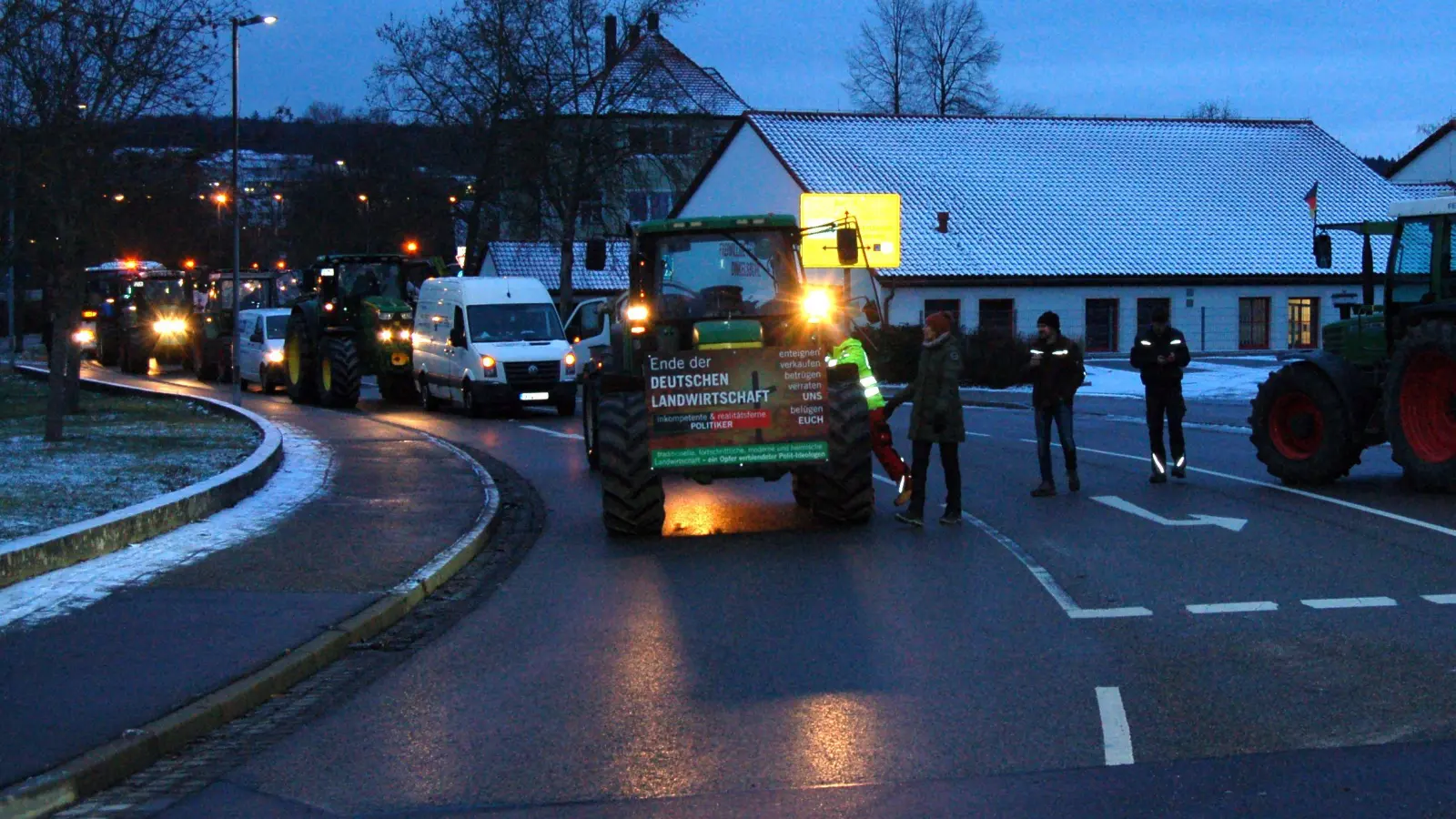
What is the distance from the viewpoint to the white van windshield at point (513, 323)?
2988cm

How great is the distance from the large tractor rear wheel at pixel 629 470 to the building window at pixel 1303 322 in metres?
44.2

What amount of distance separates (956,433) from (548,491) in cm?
516

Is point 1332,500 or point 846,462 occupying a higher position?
point 846,462

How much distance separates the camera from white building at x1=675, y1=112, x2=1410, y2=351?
169 feet

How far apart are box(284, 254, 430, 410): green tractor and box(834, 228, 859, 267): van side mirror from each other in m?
19.6

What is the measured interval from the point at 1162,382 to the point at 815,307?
406 centimetres

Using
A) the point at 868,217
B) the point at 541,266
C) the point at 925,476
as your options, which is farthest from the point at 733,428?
the point at 541,266

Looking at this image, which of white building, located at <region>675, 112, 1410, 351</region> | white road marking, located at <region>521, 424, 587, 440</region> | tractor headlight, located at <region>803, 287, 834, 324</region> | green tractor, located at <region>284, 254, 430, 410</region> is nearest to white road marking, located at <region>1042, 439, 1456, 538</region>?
tractor headlight, located at <region>803, 287, 834, 324</region>

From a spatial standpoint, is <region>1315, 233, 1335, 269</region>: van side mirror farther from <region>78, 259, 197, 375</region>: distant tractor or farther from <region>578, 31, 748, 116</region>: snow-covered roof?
<region>78, 259, 197, 375</region>: distant tractor

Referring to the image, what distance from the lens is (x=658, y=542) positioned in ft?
43.7

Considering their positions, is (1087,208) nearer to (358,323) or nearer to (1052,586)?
(358,323)

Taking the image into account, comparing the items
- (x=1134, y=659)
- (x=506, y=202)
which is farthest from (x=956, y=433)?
(x=506, y=202)

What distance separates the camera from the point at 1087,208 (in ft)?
180

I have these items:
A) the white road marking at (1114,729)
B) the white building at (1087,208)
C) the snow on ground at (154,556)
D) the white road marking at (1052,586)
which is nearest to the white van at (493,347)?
the snow on ground at (154,556)
